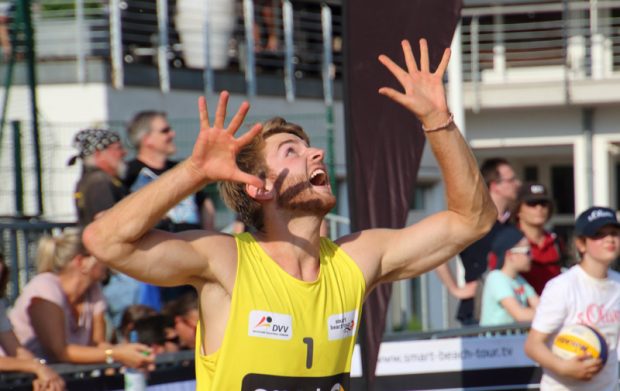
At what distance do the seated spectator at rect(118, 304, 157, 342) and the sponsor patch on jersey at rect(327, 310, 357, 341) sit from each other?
306 cm

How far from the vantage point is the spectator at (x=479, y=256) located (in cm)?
850

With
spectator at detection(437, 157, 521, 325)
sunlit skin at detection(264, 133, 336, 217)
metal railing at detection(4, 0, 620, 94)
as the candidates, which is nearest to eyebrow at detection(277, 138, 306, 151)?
sunlit skin at detection(264, 133, 336, 217)

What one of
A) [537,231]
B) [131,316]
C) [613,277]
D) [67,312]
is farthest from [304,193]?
[537,231]

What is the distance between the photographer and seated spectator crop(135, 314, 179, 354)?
7.22 meters

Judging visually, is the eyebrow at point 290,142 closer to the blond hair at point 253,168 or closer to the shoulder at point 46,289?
the blond hair at point 253,168

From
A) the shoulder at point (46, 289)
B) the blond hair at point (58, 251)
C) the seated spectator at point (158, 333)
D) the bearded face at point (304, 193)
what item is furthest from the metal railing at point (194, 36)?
the bearded face at point (304, 193)

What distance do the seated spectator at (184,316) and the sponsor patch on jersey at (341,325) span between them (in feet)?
9.74

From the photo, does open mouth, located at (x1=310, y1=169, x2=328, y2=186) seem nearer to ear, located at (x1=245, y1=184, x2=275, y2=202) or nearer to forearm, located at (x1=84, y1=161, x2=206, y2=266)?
ear, located at (x1=245, y1=184, x2=275, y2=202)

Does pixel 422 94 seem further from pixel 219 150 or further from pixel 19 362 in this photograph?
pixel 19 362

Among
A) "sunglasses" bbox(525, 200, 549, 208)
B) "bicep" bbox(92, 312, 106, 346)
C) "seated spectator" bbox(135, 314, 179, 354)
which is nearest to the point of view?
"bicep" bbox(92, 312, 106, 346)

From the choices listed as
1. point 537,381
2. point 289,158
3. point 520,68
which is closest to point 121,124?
point 537,381

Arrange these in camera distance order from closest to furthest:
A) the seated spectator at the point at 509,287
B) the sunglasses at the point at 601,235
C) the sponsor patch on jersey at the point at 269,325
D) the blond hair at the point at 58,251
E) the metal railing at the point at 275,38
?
the sponsor patch on jersey at the point at 269,325
the blond hair at the point at 58,251
the sunglasses at the point at 601,235
the seated spectator at the point at 509,287
the metal railing at the point at 275,38

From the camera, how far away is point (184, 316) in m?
7.33

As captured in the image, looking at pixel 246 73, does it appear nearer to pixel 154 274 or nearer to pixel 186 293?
pixel 186 293
